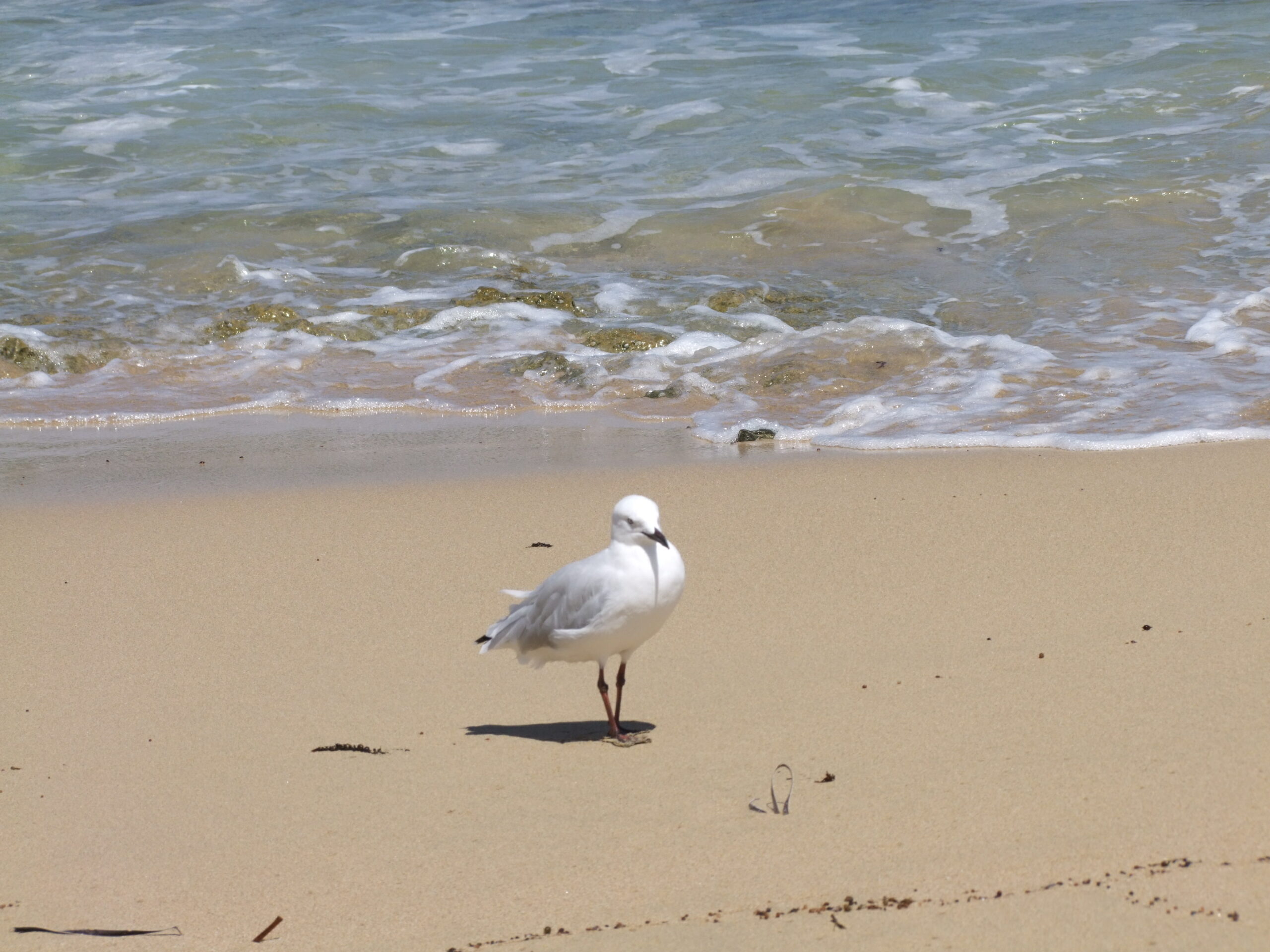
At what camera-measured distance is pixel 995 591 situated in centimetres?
440

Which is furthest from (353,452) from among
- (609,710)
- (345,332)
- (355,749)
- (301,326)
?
(609,710)

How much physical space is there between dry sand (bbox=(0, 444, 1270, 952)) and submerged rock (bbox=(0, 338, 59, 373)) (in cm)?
276

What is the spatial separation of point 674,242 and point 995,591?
688 cm

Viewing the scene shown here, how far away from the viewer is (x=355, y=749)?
3.53 metres

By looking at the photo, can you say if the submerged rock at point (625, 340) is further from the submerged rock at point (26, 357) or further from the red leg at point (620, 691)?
the red leg at point (620, 691)

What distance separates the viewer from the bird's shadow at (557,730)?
144 inches

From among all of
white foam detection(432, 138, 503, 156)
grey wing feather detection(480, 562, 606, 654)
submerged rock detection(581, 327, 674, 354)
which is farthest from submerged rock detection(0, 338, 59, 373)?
white foam detection(432, 138, 503, 156)

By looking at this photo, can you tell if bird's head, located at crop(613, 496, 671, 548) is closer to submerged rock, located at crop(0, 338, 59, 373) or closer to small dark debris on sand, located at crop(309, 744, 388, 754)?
small dark debris on sand, located at crop(309, 744, 388, 754)

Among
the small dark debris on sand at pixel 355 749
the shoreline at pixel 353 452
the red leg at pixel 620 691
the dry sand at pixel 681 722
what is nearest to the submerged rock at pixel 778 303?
the shoreline at pixel 353 452

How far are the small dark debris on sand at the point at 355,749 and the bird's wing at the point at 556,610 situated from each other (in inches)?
17.0

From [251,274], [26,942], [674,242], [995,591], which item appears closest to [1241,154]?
[674,242]

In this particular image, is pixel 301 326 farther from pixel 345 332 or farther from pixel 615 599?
pixel 615 599

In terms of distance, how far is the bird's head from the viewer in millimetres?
3504

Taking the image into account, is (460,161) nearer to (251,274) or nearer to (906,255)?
(251,274)
